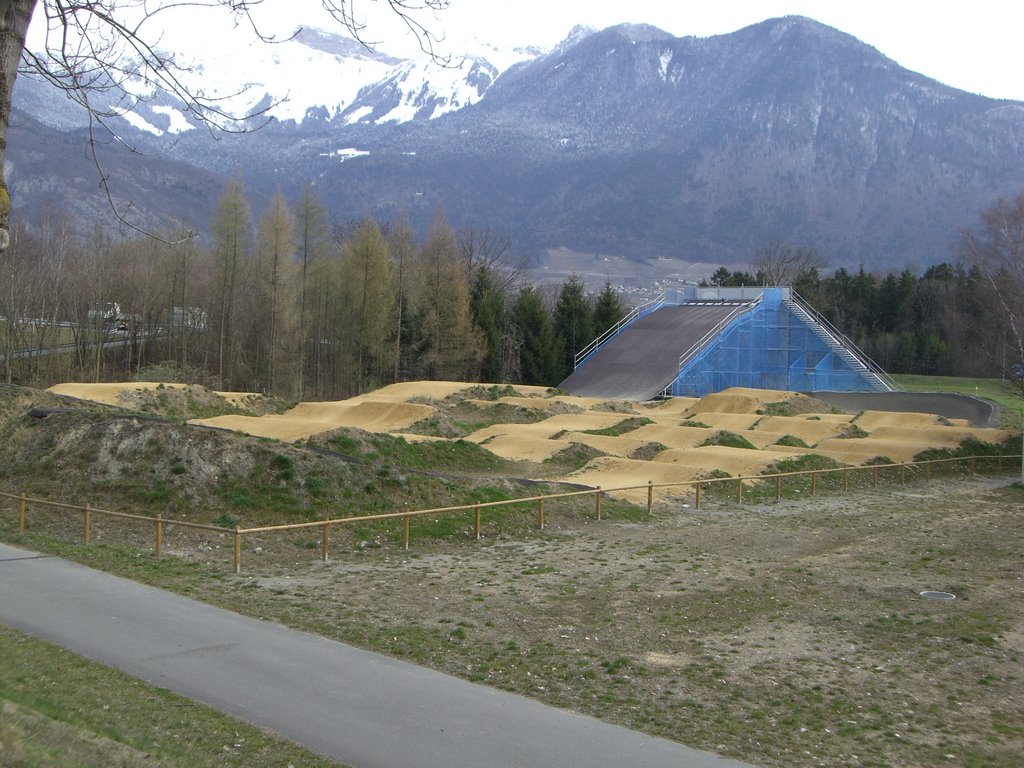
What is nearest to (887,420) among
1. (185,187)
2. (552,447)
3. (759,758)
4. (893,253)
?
(552,447)

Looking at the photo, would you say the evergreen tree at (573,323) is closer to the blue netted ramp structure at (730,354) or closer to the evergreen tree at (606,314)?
the blue netted ramp structure at (730,354)

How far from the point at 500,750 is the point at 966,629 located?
7.09 meters

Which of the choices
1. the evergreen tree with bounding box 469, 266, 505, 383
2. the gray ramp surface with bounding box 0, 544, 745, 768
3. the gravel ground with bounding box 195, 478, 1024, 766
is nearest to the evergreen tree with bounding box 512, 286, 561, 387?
the evergreen tree with bounding box 469, 266, 505, 383

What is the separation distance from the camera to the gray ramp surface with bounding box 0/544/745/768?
24.3 feet

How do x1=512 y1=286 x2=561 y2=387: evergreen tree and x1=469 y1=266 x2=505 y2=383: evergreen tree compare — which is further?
x1=512 y1=286 x2=561 y2=387: evergreen tree

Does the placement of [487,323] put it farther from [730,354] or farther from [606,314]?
[730,354]

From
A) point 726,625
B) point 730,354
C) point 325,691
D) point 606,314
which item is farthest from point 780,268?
point 325,691

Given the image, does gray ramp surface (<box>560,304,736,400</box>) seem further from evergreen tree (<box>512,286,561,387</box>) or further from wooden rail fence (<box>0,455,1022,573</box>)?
wooden rail fence (<box>0,455,1022,573</box>)

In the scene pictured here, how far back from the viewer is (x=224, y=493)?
59.7 ft

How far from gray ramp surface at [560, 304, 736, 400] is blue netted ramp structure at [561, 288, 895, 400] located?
63mm

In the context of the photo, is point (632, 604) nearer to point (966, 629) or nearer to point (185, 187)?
point (966, 629)

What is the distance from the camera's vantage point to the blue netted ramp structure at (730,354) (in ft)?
185

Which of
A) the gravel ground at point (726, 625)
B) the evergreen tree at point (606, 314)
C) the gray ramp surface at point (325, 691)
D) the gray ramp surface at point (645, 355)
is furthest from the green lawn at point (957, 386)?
the gray ramp surface at point (325, 691)

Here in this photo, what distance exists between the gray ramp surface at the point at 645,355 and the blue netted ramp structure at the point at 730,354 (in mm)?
63
